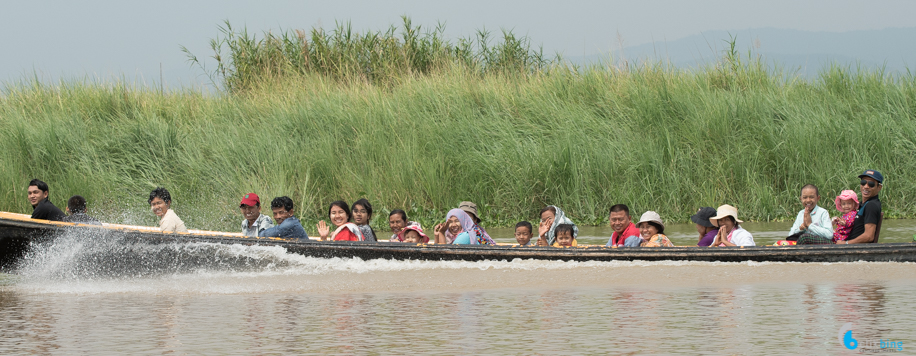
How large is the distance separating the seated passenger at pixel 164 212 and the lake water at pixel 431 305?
0.88ft

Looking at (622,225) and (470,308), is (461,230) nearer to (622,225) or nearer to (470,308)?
(622,225)

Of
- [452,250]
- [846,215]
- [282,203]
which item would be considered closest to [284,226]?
[282,203]

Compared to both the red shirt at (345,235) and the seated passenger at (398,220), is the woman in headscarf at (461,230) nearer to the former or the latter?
the seated passenger at (398,220)

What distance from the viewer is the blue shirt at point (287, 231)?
9.62m

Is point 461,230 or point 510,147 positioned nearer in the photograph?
point 461,230

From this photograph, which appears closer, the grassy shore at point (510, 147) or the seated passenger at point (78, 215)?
the seated passenger at point (78, 215)

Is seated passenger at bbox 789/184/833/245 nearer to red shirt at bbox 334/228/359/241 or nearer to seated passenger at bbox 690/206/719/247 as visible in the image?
seated passenger at bbox 690/206/719/247

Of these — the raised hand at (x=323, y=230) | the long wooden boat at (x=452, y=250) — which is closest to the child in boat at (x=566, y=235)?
the long wooden boat at (x=452, y=250)

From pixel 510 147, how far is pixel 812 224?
5.91 metres

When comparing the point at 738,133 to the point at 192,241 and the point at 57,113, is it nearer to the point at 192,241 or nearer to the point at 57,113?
the point at 192,241

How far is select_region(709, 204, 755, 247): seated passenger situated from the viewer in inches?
358

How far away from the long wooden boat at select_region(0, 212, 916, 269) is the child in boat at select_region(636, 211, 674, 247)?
0.32m

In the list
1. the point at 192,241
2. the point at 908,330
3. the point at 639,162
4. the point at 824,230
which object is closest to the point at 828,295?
the point at 908,330

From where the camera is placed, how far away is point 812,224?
30.3 ft
